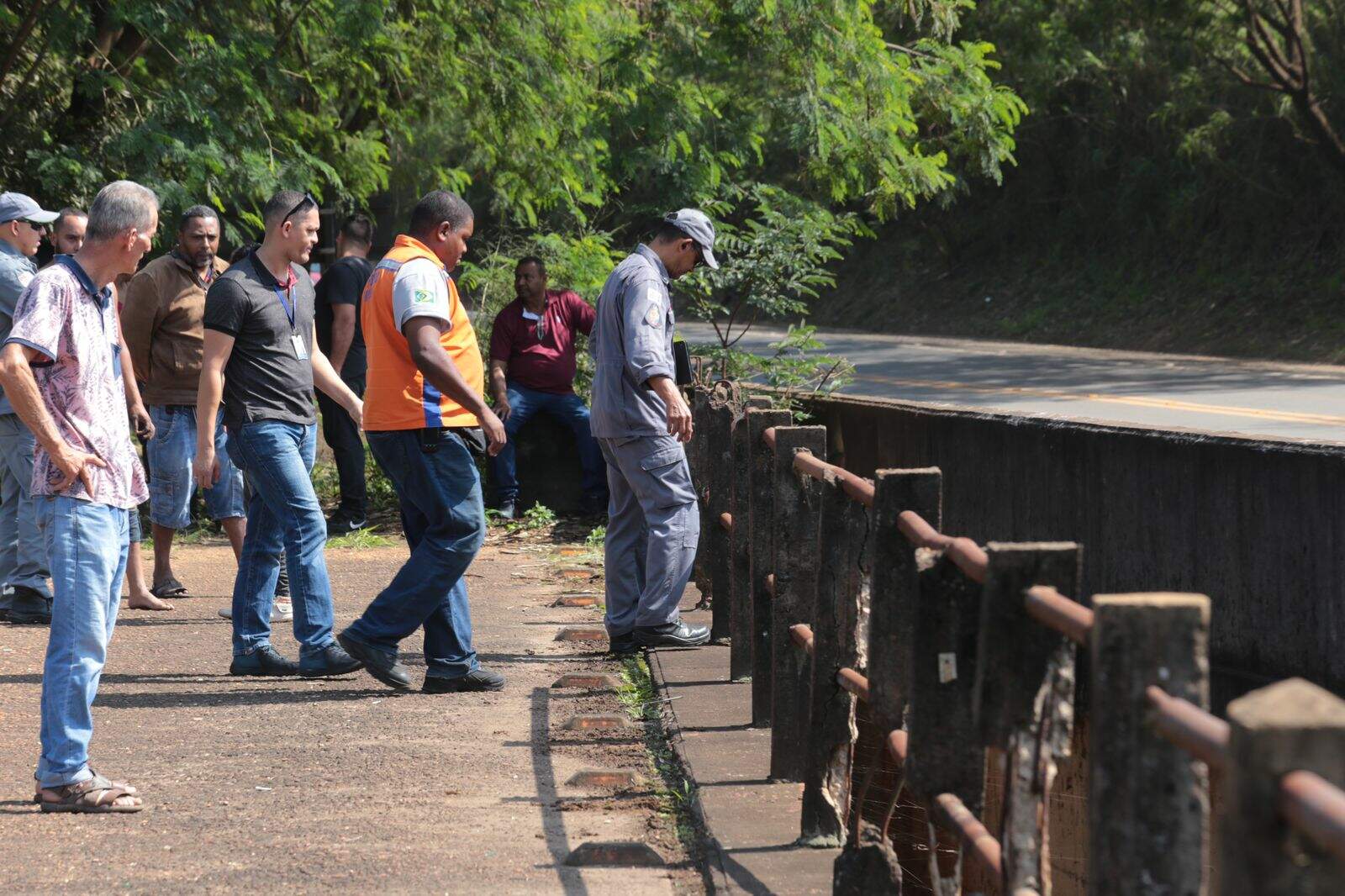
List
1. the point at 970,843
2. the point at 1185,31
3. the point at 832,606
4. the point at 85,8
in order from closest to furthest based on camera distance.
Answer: the point at 970,843
the point at 832,606
the point at 85,8
the point at 1185,31

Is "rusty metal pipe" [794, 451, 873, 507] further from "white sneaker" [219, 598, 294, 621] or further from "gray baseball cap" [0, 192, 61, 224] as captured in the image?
"gray baseball cap" [0, 192, 61, 224]

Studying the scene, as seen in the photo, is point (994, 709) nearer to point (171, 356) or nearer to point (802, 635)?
point (802, 635)

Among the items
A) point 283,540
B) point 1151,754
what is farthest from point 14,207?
point 1151,754

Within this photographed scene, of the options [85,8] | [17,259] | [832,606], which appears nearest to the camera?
[832,606]

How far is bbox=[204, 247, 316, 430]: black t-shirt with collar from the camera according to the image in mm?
6254

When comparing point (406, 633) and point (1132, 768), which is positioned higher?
point (1132, 768)

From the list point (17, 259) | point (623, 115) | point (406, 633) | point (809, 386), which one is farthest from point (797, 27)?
point (406, 633)

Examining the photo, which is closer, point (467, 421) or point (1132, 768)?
point (1132, 768)

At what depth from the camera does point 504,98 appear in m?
13.3

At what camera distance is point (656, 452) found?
6527mm

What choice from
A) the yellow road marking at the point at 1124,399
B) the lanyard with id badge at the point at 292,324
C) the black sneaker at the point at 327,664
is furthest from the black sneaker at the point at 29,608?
the yellow road marking at the point at 1124,399

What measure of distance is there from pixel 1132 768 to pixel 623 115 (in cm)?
1220

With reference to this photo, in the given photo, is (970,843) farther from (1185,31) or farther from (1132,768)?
(1185,31)

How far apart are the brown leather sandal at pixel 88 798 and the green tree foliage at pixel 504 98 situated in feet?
22.8
